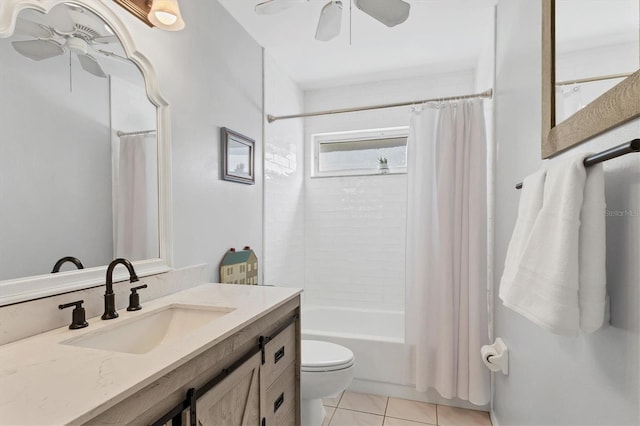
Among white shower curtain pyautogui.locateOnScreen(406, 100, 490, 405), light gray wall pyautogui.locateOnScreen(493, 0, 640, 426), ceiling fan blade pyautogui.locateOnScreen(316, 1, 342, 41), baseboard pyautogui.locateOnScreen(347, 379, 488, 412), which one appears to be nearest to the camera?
light gray wall pyautogui.locateOnScreen(493, 0, 640, 426)

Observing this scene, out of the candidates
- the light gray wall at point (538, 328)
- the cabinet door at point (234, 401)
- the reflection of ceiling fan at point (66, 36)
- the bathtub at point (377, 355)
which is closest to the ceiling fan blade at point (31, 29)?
the reflection of ceiling fan at point (66, 36)

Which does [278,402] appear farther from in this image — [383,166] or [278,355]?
[383,166]

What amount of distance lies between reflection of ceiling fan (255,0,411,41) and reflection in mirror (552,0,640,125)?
1.88 ft

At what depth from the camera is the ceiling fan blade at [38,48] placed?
0.98 meters

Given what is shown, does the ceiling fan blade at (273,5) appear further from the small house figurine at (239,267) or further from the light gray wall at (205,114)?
the small house figurine at (239,267)

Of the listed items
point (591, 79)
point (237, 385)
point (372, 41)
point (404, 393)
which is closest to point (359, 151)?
point (372, 41)

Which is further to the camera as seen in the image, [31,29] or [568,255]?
[31,29]

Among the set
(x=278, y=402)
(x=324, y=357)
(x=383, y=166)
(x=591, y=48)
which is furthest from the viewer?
(x=383, y=166)

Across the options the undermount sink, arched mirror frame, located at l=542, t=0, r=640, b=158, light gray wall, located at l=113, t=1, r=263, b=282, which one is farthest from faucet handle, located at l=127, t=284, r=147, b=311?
arched mirror frame, located at l=542, t=0, r=640, b=158

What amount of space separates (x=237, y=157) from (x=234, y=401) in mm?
1428

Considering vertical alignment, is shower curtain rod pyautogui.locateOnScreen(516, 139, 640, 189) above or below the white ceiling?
below

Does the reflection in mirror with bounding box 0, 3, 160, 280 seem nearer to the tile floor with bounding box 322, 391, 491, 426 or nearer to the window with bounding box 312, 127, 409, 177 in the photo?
the tile floor with bounding box 322, 391, 491, 426

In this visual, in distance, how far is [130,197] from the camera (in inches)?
52.6

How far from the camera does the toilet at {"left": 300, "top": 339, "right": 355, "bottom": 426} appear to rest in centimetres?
177
